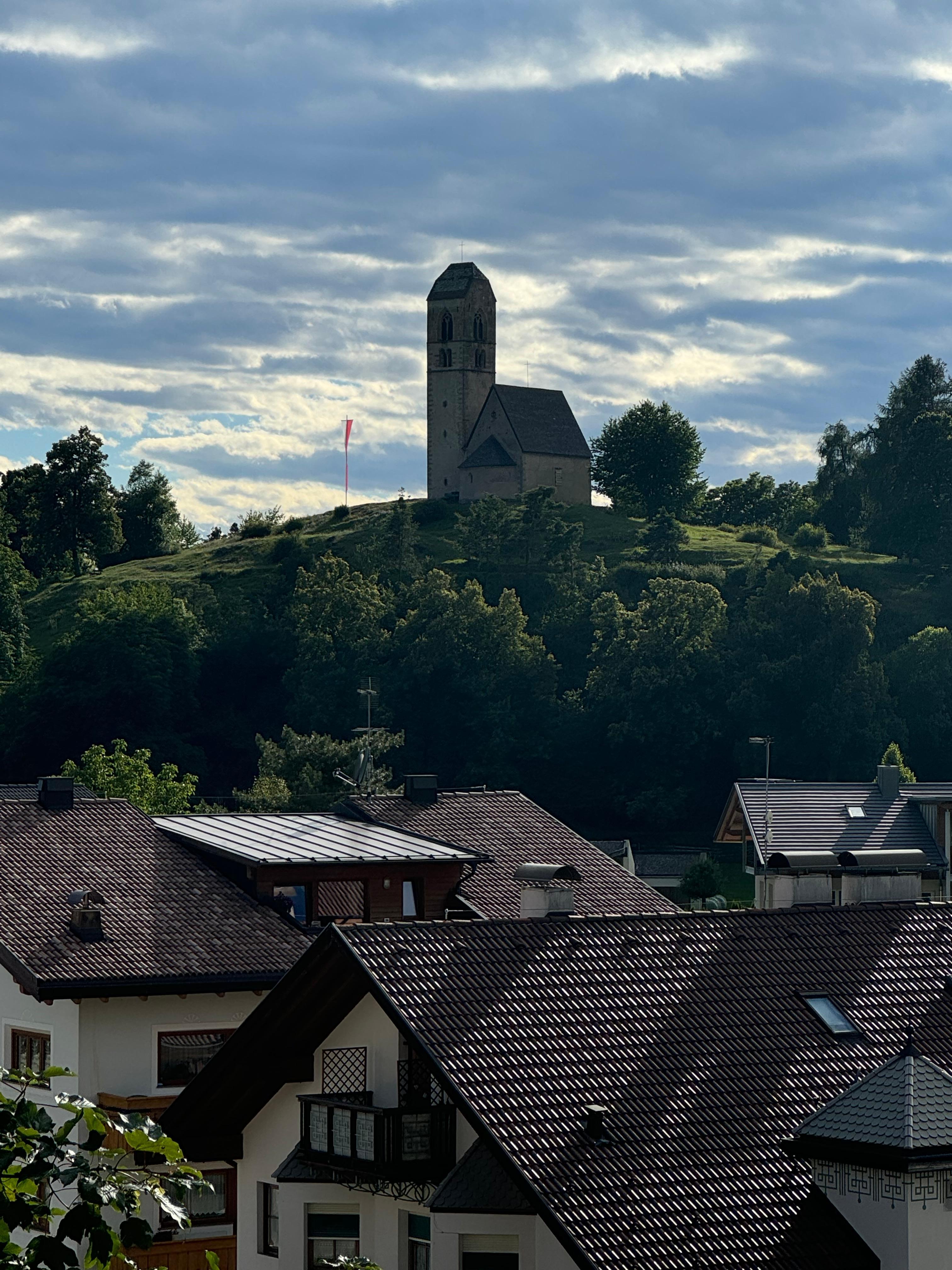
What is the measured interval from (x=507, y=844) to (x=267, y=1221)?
21116 millimetres

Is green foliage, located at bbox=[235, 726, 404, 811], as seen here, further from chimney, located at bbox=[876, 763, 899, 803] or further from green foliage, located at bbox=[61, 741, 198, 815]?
chimney, located at bbox=[876, 763, 899, 803]

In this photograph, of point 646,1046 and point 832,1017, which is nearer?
point 646,1046

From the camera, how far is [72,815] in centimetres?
3631

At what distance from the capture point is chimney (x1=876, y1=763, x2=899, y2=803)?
67375mm

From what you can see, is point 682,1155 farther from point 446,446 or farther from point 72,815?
point 446,446

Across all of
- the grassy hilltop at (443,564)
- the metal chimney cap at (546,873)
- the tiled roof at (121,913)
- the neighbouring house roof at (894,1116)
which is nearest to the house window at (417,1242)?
the neighbouring house roof at (894,1116)

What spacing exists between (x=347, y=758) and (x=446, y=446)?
87.2 meters

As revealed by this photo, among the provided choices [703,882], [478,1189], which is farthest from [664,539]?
[478,1189]

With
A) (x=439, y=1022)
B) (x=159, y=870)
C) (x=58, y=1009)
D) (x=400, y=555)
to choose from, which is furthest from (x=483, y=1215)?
(x=400, y=555)

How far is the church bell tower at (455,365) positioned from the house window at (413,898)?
142405 mm

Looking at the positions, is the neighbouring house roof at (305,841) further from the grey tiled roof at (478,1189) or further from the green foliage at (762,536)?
the green foliage at (762,536)

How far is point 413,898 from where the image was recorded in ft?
121

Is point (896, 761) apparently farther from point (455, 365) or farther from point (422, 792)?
point (455, 365)

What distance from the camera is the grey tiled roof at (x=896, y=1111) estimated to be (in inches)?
608
